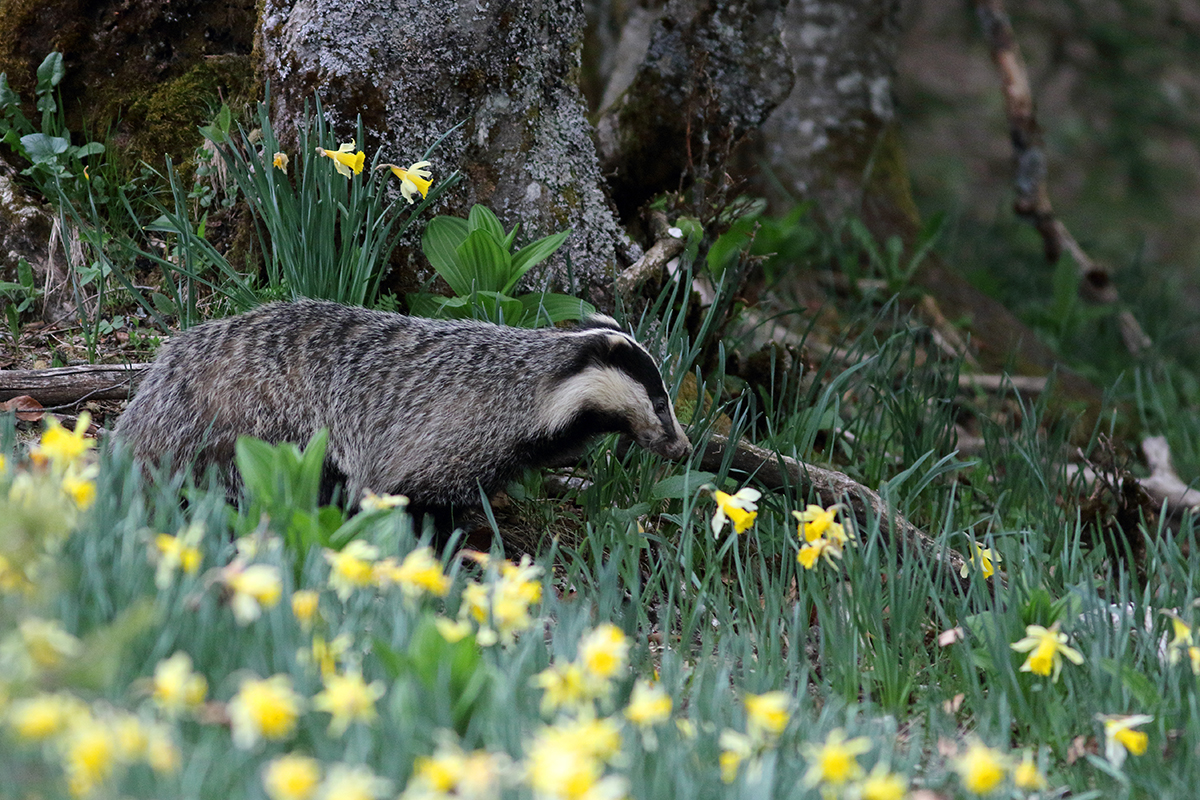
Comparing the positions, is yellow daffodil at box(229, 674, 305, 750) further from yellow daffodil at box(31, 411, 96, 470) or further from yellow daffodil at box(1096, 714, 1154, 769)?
yellow daffodil at box(1096, 714, 1154, 769)

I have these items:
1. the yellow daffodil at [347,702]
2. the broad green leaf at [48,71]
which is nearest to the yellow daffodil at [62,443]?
the yellow daffodil at [347,702]

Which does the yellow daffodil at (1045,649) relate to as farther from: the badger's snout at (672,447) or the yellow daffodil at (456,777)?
the yellow daffodil at (456,777)

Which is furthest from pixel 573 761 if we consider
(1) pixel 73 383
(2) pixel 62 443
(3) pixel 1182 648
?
(1) pixel 73 383

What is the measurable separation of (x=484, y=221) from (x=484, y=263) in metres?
0.14

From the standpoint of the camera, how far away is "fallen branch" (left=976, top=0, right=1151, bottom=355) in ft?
24.7

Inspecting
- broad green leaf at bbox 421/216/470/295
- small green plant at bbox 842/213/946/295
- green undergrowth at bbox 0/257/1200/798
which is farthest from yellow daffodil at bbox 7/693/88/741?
small green plant at bbox 842/213/946/295

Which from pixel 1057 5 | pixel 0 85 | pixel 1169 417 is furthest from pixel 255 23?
pixel 1057 5

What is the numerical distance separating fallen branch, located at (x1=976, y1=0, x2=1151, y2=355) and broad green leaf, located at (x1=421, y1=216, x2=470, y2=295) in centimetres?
496

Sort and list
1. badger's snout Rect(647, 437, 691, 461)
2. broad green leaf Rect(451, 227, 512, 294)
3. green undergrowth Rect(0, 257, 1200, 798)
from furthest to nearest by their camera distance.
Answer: broad green leaf Rect(451, 227, 512, 294), badger's snout Rect(647, 437, 691, 461), green undergrowth Rect(0, 257, 1200, 798)

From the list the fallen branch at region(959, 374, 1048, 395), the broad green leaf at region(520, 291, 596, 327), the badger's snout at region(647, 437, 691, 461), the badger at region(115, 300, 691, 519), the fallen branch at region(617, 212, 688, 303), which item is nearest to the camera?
the badger at region(115, 300, 691, 519)

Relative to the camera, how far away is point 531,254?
155 inches

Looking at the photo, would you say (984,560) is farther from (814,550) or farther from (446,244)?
(446,244)

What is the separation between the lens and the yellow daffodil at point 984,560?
Answer: 3.03 meters

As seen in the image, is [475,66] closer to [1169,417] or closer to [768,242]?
[768,242]
